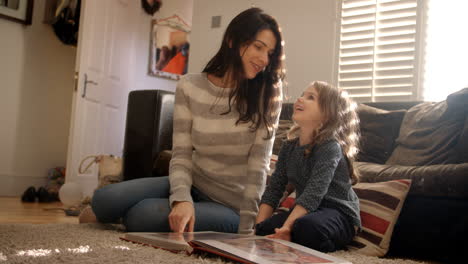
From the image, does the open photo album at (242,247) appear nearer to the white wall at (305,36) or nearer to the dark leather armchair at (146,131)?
the dark leather armchair at (146,131)

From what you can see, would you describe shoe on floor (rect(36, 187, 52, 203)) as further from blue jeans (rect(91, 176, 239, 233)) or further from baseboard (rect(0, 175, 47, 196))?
blue jeans (rect(91, 176, 239, 233))

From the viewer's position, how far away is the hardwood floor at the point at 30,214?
2219 millimetres

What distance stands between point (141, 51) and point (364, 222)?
3.41m

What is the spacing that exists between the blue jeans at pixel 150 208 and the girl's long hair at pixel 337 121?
0.41 metres

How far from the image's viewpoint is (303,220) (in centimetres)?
125

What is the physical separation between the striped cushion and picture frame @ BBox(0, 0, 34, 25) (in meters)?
3.28

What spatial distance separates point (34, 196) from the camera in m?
3.35

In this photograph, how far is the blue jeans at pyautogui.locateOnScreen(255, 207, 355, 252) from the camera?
1.24m

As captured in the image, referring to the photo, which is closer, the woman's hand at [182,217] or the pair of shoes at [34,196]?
the woman's hand at [182,217]

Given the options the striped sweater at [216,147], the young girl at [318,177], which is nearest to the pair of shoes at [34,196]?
the striped sweater at [216,147]

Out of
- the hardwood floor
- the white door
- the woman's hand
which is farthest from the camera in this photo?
the white door

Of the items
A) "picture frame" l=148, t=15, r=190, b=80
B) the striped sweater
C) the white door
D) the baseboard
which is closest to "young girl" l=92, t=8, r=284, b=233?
the striped sweater

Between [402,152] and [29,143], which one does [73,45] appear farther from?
[402,152]

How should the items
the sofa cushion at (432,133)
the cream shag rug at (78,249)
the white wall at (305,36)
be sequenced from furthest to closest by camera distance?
the white wall at (305,36) < the sofa cushion at (432,133) < the cream shag rug at (78,249)
